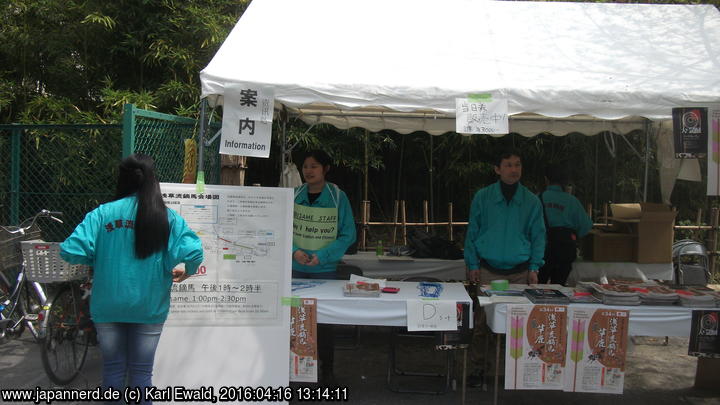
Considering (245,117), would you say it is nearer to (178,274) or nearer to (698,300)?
(178,274)

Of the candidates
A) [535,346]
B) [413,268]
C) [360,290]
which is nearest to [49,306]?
[360,290]

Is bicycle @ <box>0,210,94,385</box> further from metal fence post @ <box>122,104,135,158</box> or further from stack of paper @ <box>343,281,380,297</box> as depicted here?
stack of paper @ <box>343,281,380,297</box>

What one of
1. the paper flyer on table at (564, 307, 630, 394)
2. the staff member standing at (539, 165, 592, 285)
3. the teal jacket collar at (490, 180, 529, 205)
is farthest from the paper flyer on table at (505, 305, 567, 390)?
the staff member standing at (539, 165, 592, 285)

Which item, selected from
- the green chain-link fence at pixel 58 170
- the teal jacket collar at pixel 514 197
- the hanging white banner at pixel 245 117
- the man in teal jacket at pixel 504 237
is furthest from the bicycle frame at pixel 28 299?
the teal jacket collar at pixel 514 197

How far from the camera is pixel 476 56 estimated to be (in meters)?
3.52

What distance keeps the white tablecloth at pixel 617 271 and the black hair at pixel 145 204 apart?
4058 millimetres

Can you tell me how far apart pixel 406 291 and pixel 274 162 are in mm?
3719

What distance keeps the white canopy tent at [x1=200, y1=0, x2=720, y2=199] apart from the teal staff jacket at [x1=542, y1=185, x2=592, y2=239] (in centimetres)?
151

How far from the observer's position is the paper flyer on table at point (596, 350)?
3.09m

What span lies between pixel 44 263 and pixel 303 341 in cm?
Answer: 187

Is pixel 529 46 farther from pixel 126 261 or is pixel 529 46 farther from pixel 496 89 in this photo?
pixel 126 261

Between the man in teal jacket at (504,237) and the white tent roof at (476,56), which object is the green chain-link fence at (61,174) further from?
the man in teal jacket at (504,237)

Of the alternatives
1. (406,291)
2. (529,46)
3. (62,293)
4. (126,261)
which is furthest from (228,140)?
(529,46)

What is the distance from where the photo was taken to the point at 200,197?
302cm
